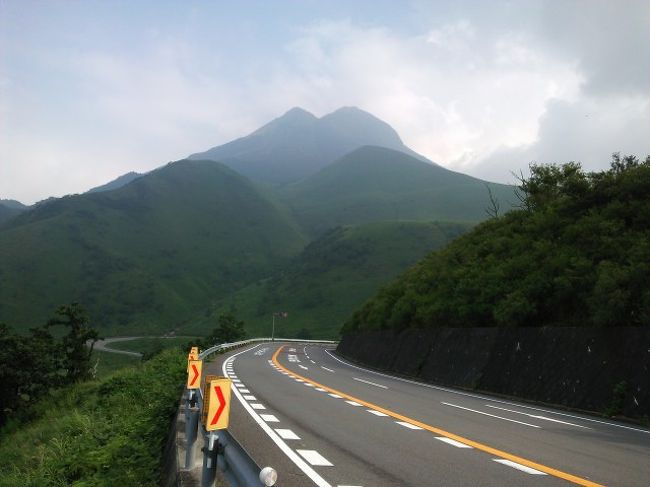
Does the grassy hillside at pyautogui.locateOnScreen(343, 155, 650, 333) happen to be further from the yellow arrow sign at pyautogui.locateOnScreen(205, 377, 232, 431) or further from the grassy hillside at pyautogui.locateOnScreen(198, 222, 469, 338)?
the grassy hillside at pyautogui.locateOnScreen(198, 222, 469, 338)

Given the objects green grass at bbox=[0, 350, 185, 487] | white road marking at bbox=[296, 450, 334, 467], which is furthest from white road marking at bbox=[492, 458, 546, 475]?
green grass at bbox=[0, 350, 185, 487]

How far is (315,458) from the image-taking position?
295 inches

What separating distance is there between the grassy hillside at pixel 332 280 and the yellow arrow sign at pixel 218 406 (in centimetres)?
11985

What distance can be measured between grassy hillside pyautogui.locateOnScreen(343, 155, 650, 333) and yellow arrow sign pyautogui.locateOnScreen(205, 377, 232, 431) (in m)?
14.3

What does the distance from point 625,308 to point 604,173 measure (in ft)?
41.7

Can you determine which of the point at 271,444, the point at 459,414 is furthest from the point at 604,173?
the point at 271,444

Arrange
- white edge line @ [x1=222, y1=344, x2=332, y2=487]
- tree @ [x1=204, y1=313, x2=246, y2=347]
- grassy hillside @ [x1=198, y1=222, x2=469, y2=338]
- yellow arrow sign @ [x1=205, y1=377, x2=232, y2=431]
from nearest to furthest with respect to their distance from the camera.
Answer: yellow arrow sign @ [x1=205, y1=377, x2=232, y2=431], white edge line @ [x1=222, y1=344, x2=332, y2=487], tree @ [x1=204, y1=313, x2=246, y2=347], grassy hillside @ [x1=198, y1=222, x2=469, y2=338]

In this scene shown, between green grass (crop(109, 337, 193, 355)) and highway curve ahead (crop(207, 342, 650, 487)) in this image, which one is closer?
highway curve ahead (crop(207, 342, 650, 487))

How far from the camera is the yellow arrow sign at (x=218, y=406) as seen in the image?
484 centimetres

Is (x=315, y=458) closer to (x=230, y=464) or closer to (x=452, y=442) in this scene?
(x=452, y=442)

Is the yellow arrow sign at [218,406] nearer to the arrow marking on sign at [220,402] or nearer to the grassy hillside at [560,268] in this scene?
the arrow marking on sign at [220,402]

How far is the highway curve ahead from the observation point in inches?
260

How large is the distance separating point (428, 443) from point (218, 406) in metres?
4.88

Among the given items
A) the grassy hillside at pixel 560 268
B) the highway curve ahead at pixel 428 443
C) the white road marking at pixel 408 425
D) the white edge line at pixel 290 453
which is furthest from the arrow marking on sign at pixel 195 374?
the grassy hillside at pixel 560 268
